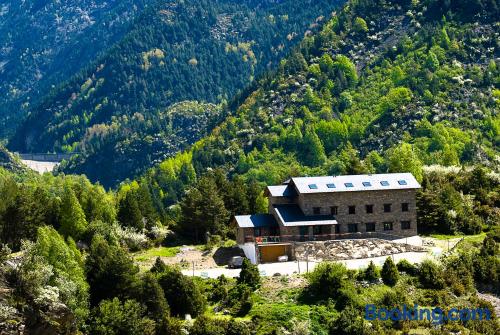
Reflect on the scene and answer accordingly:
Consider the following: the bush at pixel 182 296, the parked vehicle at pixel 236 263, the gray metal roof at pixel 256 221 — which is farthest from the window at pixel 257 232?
the bush at pixel 182 296

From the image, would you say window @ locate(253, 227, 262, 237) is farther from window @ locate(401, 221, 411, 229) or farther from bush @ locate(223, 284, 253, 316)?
bush @ locate(223, 284, 253, 316)

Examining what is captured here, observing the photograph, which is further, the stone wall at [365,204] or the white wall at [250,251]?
the stone wall at [365,204]

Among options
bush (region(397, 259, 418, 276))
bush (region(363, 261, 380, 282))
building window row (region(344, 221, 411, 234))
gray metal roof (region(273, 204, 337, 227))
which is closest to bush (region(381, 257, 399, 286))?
bush (region(363, 261, 380, 282))

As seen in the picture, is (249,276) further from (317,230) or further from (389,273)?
(317,230)

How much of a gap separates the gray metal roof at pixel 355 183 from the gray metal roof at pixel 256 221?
450cm

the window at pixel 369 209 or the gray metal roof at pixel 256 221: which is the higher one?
the window at pixel 369 209

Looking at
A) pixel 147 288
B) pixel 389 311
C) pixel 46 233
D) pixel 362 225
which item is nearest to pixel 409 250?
pixel 362 225

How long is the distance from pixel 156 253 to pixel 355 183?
2297 centimetres

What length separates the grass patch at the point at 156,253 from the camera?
93.6 m

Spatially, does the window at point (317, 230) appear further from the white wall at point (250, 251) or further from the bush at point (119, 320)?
the bush at point (119, 320)

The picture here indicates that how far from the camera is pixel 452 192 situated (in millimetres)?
105812

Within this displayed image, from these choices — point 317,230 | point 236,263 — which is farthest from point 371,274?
point 236,263

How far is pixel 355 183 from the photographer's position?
9906 cm

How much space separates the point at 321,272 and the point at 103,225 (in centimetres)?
2653
